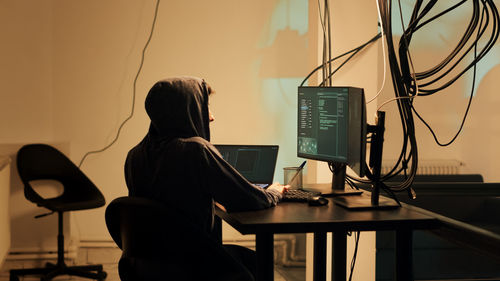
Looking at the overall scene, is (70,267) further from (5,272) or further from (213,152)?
(213,152)

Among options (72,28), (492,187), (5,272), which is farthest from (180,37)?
(492,187)

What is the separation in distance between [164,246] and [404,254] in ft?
3.04

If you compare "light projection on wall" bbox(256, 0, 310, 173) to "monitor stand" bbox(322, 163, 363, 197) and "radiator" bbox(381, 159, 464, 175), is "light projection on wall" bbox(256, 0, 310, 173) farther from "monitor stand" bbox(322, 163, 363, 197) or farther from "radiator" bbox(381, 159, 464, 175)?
"monitor stand" bbox(322, 163, 363, 197)

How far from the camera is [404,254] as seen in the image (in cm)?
236

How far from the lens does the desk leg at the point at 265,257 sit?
7.19 feet

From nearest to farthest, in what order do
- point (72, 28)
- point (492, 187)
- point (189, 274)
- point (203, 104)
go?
1. point (189, 274)
2. point (203, 104)
3. point (492, 187)
4. point (72, 28)

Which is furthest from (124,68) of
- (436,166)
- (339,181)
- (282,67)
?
(436,166)

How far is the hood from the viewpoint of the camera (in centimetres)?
234

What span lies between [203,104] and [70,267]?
2.41 meters

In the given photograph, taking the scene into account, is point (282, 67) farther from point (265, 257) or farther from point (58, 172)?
point (265, 257)

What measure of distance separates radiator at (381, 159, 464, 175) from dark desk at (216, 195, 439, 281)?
2.87 metres

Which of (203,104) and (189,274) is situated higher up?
(203,104)

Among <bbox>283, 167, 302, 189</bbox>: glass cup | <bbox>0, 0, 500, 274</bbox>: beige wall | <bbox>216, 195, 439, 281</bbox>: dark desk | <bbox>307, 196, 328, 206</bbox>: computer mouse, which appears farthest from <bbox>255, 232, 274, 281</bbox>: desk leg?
<bbox>0, 0, 500, 274</bbox>: beige wall

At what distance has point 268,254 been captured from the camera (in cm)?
221
